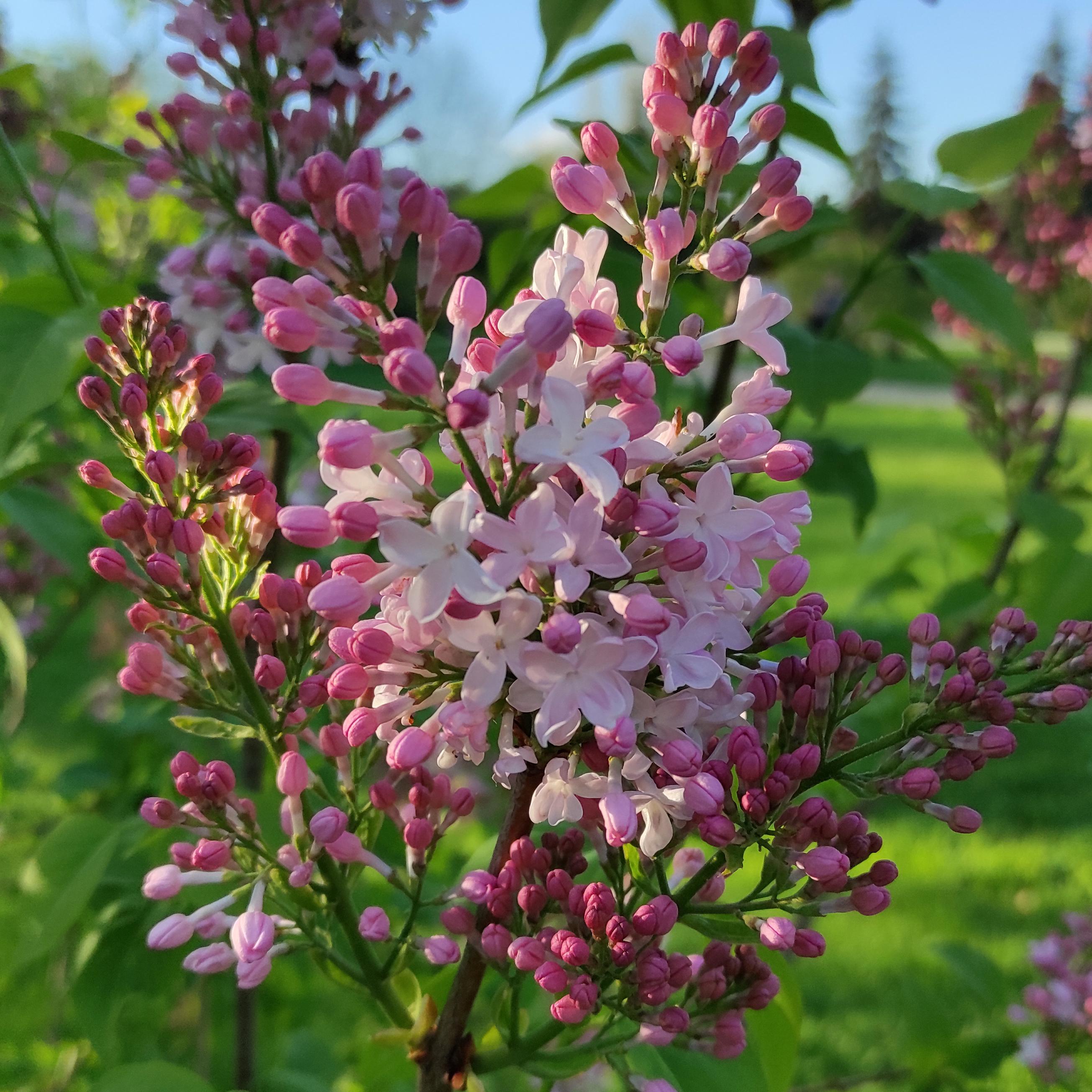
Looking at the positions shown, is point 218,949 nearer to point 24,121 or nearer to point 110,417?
point 110,417

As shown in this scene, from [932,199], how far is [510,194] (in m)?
0.75

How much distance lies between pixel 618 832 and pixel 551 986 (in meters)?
0.21

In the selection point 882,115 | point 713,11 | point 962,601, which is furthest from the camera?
point 882,115

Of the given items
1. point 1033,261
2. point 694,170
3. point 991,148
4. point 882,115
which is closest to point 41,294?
point 694,170

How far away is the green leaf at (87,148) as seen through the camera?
1.53m

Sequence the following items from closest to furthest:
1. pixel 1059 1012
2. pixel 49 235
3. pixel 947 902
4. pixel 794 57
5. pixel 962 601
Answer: pixel 794 57
pixel 49 235
pixel 962 601
pixel 1059 1012
pixel 947 902

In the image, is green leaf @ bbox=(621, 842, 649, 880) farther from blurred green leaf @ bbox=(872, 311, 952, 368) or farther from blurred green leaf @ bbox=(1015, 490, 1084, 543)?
blurred green leaf @ bbox=(1015, 490, 1084, 543)

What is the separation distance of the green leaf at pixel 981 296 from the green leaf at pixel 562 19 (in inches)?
28.5

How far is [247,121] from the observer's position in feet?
5.39

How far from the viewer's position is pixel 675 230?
2.91 feet

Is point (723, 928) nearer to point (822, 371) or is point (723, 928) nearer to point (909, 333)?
point (822, 371)

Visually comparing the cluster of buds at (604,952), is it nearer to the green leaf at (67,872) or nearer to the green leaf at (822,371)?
the green leaf at (67,872)

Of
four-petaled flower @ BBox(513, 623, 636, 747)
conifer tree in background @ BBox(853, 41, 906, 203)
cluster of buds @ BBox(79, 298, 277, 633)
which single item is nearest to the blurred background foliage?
cluster of buds @ BBox(79, 298, 277, 633)

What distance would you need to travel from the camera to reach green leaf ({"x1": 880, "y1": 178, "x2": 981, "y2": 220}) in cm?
172
